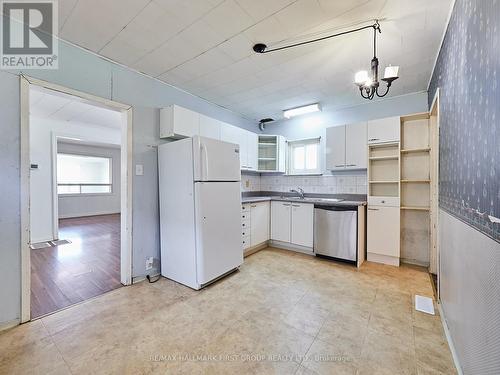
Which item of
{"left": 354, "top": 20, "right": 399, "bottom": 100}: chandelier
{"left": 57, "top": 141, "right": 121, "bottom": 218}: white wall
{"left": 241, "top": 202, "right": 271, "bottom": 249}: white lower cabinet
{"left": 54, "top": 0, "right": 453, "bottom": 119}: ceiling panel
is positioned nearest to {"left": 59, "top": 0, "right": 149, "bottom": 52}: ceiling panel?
{"left": 54, "top": 0, "right": 453, "bottom": 119}: ceiling panel

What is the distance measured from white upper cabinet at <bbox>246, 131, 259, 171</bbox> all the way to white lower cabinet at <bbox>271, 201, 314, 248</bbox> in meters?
0.81

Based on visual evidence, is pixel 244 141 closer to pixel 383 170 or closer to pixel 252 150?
pixel 252 150

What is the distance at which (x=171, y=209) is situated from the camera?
8.73 feet

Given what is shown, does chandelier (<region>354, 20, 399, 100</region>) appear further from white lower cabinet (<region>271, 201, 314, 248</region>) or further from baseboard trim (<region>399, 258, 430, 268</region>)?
baseboard trim (<region>399, 258, 430, 268</region>)

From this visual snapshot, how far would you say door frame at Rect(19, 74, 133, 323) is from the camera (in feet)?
6.10

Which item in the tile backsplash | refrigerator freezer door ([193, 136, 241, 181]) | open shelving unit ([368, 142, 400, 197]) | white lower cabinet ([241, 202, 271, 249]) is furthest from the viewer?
the tile backsplash

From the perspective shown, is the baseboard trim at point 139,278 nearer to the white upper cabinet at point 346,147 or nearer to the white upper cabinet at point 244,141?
the white upper cabinet at point 244,141

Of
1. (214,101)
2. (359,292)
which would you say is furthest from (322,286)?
(214,101)

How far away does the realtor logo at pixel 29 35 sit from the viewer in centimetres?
174

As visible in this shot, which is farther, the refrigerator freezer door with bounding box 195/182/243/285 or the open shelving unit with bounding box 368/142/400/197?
the open shelving unit with bounding box 368/142/400/197

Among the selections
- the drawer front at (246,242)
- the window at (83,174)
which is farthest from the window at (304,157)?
the window at (83,174)

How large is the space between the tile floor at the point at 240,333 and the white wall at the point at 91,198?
6.13 m

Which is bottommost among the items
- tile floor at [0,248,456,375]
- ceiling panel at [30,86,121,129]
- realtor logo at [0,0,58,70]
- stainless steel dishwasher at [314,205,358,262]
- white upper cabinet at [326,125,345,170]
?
tile floor at [0,248,456,375]

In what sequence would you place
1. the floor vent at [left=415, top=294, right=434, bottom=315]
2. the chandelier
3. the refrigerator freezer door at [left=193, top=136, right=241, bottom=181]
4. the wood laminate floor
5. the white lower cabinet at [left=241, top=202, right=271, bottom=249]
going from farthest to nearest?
the white lower cabinet at [left=241, top=202, right=271, bottom=249] < the refrigerator freezer door at [left=193, top=136, right=241, bottom=181] < the wood laminate floor < the floor vent at [left=415, top=294, right=434, bottom=315] < the chandelier
